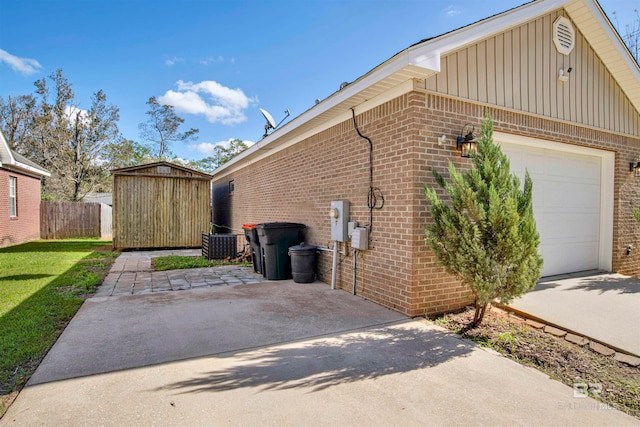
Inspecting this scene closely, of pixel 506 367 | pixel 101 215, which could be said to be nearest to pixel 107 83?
pixel 101 215

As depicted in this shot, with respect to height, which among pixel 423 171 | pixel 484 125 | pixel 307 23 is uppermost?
pixel 307 23

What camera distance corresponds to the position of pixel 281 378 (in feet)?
8.88

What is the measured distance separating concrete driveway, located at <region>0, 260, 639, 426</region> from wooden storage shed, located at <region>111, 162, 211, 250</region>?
8433 millimetres

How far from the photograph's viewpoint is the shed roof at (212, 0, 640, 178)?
3900 millimetres

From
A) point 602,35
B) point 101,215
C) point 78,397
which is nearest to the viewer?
point 78,397

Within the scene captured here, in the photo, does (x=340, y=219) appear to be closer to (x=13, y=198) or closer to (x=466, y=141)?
(x=466, y=141)

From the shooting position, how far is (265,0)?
833 centimetres

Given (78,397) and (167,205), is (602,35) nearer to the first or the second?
(78,397)

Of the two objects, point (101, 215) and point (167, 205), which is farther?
point (101, 215)

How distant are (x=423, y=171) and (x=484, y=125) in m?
0.88

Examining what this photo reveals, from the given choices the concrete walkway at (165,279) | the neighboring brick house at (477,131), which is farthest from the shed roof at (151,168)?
the neighboring brick house at (477,131)

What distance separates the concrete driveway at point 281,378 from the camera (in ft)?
7.32

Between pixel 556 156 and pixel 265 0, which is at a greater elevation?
pixel 265 0

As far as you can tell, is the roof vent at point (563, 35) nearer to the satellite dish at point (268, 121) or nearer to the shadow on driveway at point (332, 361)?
the shadow on driveway at point (332, 361)
